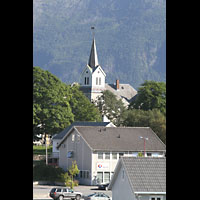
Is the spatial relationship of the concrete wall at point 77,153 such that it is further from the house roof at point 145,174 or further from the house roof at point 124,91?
the house roof at point 124,91

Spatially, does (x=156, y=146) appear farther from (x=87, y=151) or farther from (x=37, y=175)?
(x=37, y=175)

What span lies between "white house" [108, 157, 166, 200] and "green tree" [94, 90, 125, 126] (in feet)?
149

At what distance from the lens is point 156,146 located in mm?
42156

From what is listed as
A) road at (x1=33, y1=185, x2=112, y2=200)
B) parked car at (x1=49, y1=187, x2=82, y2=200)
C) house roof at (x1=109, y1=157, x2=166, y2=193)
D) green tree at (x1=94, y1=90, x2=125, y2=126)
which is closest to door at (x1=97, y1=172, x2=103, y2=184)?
road at (x1=33, y1=185, x2=112, y2=200)

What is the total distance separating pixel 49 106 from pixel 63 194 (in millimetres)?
19370

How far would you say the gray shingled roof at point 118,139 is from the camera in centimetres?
4075

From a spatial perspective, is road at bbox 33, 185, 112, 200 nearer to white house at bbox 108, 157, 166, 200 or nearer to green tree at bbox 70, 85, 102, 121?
white house at bbox 108, 157, 166, 200

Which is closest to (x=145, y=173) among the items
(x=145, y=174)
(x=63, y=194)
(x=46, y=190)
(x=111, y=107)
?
(x=145, y=174)

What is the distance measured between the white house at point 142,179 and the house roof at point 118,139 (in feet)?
56.3

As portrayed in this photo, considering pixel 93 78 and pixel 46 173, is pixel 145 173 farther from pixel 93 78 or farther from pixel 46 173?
pixel 93 78

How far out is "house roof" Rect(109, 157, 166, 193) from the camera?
834 inches
